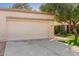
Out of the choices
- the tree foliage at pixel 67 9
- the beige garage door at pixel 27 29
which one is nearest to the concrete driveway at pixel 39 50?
the tree foliage at pixel 67 9

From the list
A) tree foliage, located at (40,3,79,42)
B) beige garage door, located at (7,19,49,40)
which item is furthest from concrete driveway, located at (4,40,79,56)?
beige garage door, located at (7,19,49,40)

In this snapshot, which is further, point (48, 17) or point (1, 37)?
point (48, 17)

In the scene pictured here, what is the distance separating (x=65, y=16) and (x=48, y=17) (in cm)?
384

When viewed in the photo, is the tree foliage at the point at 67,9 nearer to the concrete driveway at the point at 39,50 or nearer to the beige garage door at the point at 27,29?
the concrete driveway at the point at 39,50

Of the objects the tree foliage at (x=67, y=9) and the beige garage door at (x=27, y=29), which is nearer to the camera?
the tree foliage at (x=67, y=9)

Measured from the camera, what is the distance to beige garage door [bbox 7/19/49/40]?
1642cm

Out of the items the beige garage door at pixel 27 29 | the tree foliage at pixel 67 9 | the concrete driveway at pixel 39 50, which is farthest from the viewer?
the beige garage door at pixel 27 29

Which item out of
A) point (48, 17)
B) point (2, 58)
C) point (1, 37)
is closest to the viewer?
point (2, 58)

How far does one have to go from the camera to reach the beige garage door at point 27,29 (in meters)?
16.4

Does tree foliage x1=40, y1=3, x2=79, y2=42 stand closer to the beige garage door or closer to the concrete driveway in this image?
the concrete driveway

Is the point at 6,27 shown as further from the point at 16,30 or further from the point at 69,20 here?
the point at 69,20

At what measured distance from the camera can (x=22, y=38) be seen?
17031 mm

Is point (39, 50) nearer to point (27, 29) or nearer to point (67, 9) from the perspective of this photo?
point (67, 9)

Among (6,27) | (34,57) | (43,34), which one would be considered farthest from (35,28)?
(34,57)
